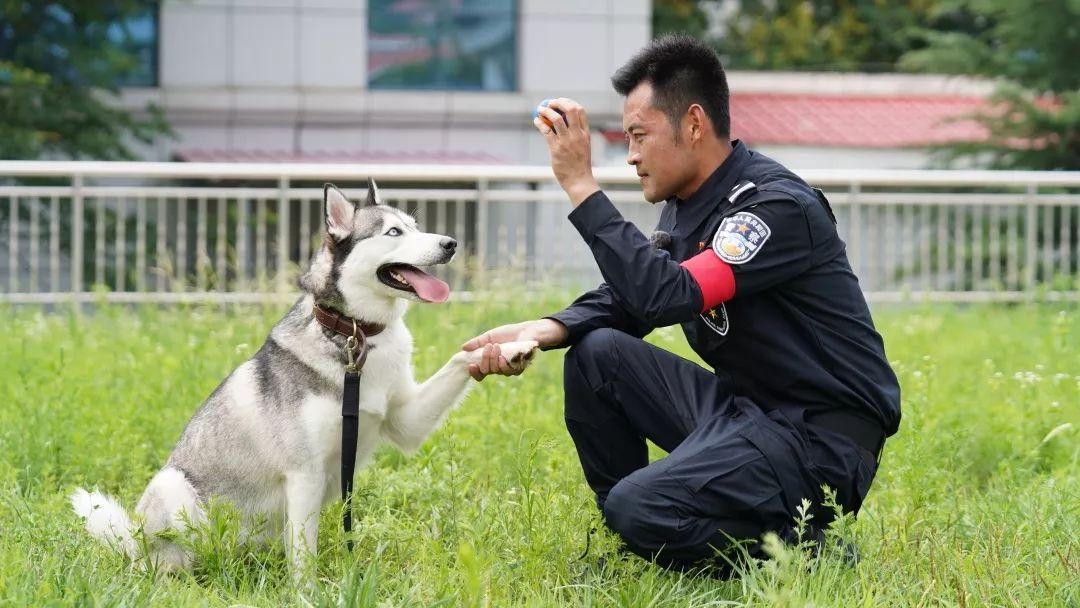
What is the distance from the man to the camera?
3.40 metres

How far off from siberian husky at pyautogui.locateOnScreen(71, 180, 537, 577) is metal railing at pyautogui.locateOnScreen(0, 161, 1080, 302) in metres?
3.80

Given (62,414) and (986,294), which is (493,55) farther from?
(62,414)

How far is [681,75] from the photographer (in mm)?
3559

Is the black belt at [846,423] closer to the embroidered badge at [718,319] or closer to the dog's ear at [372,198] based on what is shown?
the embroidered badge at [718,319]

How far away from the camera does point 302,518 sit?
367cm

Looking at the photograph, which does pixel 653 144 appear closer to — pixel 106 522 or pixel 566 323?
pixel 566 323

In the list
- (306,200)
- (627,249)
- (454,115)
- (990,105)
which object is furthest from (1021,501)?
(454,115)

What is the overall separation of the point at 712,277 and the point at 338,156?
13873 mm

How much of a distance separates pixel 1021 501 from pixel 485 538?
6.03 feet

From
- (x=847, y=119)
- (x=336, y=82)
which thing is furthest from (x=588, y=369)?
(x=847, y=119)

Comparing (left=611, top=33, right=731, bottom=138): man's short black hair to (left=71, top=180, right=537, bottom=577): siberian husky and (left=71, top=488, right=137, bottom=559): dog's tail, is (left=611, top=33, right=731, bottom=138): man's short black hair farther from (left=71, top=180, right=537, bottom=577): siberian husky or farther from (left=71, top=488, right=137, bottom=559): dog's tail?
(left=71, top=488, right=137, bottom=559): dog's tail

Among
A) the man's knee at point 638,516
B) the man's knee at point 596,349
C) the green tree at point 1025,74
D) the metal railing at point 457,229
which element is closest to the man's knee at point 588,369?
the man's knee at point 596,349

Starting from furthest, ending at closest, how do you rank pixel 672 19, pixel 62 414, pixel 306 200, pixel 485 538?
pixel 672 19 < pixel 306 200 < pixel 62 414 < pixel 485 538

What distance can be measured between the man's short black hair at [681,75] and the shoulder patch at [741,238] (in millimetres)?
Answer: 364
